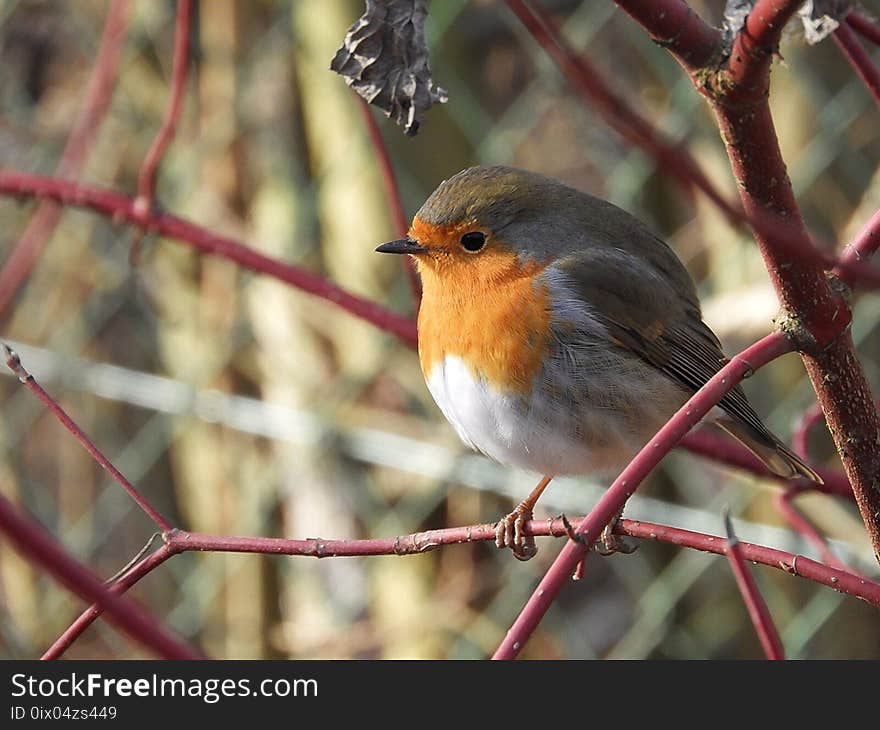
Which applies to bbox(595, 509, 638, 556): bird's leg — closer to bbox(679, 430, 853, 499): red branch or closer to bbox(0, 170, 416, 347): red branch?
bbox(679, 430, 853, 499): red branch

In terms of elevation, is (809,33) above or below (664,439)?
above

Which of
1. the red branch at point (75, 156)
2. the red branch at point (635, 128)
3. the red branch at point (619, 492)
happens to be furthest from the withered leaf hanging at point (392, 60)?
the red branch at point (75, 156)

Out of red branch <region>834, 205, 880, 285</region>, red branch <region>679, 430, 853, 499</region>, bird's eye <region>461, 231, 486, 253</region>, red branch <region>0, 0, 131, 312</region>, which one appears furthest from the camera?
red branch <region>0, 0, 131, 312</region>

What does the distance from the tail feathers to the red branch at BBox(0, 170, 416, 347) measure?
52 centimetres

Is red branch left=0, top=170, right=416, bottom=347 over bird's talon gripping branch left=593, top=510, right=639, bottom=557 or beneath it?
over

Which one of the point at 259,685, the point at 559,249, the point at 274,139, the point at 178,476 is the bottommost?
the point at 259,685

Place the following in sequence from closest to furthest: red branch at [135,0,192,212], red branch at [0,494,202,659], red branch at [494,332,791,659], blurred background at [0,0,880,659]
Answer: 1. red branch at [0,494,202,659]
2. red branch at [494,332,791,659]
3. red branch at [135,0,192,212]
4. blurred background at [0,0,880,659]

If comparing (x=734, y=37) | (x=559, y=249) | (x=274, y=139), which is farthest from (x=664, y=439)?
(x=274, y=139)

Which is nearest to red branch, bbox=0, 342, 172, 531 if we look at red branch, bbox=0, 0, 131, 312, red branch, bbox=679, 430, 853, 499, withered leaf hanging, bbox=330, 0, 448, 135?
withered leaf hanging, bbox=330, 0, 448, 135

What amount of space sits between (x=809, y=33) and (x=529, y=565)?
241 cm

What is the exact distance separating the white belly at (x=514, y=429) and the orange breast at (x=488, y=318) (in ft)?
0.06

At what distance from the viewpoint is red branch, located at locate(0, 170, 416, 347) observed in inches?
58.5

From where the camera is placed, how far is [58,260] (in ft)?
12.6

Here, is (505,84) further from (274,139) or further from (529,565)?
(529,565)
